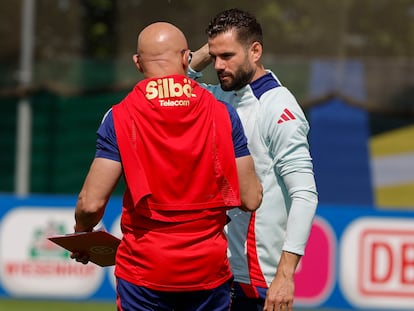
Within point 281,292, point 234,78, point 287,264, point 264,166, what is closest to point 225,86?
point 234,78

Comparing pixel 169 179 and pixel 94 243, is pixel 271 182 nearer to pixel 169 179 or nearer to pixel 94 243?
pixel 169 179

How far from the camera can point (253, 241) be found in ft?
14.6

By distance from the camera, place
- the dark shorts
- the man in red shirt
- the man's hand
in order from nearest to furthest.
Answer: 1. the man in red shirt
2. the man's hand
3. the dark shorts

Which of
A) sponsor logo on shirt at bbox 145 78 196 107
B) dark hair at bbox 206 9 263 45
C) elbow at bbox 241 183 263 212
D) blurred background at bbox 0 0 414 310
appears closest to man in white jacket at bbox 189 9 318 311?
→ dark hair at bbox 206 9 263 45

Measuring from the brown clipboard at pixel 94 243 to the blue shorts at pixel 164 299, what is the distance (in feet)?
0.68

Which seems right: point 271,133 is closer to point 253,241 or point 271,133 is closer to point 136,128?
point 253,241

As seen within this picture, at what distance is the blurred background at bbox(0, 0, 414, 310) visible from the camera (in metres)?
12.1

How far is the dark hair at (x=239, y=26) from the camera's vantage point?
4273 mm

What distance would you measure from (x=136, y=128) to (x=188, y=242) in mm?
489

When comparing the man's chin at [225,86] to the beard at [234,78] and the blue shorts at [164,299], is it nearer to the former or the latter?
the beard at [234,78]

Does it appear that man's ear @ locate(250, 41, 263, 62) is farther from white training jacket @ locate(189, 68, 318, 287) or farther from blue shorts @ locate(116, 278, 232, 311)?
blue shorts @ locate(116, 278, 232, 311)

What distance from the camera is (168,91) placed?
3773mm

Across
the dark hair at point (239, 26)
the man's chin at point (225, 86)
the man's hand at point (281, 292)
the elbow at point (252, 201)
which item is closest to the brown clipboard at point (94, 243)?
the elbow at point (252, 201)

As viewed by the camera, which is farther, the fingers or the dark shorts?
the dark shorts
